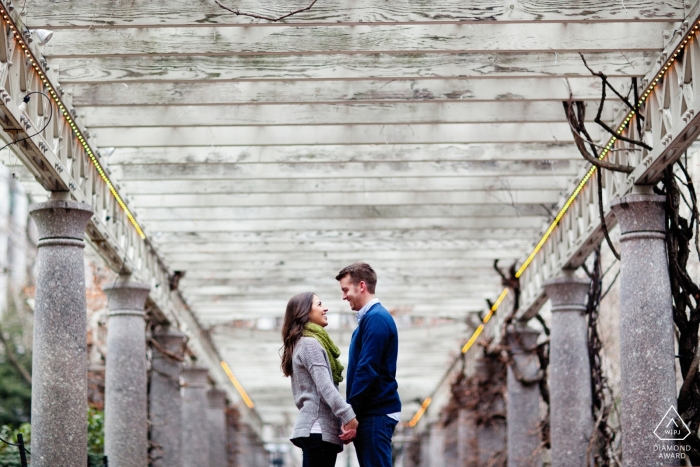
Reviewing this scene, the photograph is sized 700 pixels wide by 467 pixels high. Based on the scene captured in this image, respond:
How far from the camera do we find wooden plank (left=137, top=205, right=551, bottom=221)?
1720cm

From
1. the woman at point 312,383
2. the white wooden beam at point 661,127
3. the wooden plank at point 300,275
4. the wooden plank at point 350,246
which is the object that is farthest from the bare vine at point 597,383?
the woman at point 312,383

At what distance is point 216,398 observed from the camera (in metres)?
28.5

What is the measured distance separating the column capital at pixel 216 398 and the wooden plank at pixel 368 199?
11882 mm

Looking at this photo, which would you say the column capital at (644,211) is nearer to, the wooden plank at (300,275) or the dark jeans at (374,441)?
the dark jeans at (374,441)

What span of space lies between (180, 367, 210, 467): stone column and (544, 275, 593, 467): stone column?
10.2 m

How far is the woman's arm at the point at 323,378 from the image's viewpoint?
7.51 metres

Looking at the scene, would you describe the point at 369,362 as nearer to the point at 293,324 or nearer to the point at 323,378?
the point at 323,378

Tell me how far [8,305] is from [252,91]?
21.7m

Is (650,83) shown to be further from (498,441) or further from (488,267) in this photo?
(498,441)

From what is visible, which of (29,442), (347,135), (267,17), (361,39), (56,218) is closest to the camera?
(267,17)

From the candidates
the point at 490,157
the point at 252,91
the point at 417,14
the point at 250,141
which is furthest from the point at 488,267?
the point at 417,14

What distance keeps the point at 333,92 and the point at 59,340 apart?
3.89 m

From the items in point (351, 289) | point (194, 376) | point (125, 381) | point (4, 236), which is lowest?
point (351, 289)

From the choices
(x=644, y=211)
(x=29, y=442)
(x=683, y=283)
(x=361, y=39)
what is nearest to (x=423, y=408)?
(x=29, y=442)
